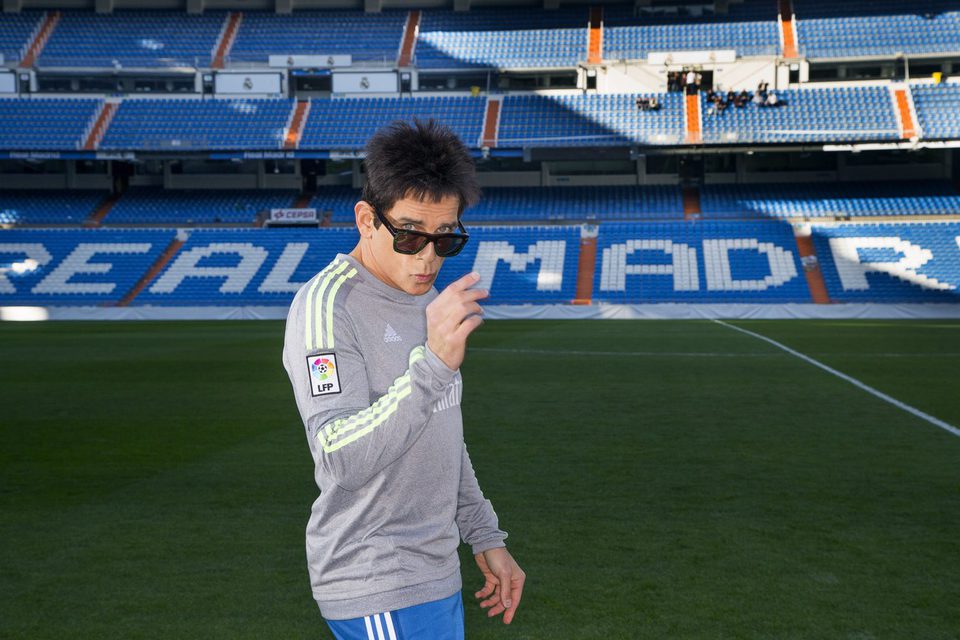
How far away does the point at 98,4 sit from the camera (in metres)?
48.0

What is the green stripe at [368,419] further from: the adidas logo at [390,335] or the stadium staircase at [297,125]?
the stadium staircase at [297,125]

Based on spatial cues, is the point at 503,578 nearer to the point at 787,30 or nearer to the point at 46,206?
the point at 787,30

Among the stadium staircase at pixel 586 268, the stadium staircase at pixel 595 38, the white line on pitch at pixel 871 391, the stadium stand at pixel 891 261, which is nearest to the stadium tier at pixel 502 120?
the stadium staircase at pixel 595 38

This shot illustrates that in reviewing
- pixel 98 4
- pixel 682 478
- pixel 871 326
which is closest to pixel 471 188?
pixel 682 478

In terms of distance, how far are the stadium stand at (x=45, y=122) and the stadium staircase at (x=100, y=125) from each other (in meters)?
0.24

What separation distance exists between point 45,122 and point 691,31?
2930 cm

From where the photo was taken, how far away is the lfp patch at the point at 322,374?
230 centimetres

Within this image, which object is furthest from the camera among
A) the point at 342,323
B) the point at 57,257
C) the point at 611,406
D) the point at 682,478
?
the point at 57,257

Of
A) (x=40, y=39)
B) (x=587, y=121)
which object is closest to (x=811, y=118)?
(x=587, y=121)

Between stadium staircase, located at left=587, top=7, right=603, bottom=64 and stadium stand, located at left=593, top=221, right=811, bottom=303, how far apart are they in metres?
8.61

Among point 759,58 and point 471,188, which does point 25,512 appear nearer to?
point 471,188

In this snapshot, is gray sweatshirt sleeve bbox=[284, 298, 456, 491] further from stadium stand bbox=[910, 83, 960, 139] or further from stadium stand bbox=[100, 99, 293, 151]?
stadium stand bbox=[100, 99, 293, 151]

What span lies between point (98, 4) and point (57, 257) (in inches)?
648

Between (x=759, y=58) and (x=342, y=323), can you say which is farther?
(x=759, y=58)
